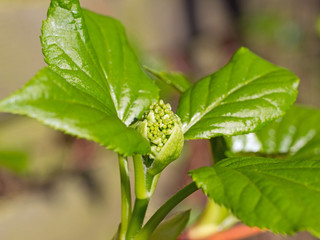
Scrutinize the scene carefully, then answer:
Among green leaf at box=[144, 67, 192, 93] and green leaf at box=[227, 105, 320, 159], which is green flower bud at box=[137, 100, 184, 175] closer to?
green leaf at box=[144, 67, 192, 93]

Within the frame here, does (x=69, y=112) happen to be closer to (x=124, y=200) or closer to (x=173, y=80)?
(x=124, y=200)

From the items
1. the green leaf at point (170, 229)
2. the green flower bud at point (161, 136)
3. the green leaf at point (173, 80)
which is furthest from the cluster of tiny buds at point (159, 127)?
Answer: the green leaf at point (173, 80)

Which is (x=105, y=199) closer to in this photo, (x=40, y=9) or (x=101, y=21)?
(x=40, y=9)

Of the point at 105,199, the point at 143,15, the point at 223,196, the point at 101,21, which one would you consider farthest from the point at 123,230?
the point at 143,15

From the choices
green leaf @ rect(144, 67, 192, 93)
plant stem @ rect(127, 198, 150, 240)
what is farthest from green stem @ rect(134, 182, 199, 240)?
green leaf @ rect(144, 67, 192, 93)

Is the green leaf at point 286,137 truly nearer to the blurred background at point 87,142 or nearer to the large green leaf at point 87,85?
the large green leaf at point 87,85

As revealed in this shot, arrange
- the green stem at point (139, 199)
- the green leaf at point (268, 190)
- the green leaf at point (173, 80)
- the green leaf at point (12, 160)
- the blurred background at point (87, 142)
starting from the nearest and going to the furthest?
the green leaf at point (268, 190) < the green stem at point (139, 199) < the green leaf at point (173, 80) < the green leaf at point (12, 160) < the blurred background at point (87, 142)

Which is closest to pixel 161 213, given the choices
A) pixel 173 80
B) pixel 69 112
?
pixel 69 112
